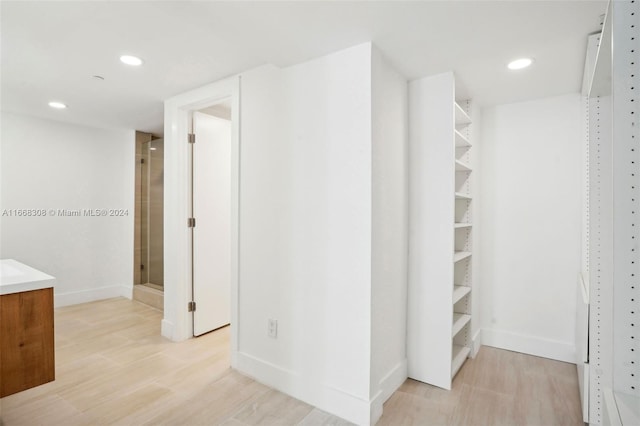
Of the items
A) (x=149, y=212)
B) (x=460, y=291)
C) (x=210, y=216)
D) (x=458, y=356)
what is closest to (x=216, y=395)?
(x=210, y=216)

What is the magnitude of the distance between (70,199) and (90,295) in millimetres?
1275

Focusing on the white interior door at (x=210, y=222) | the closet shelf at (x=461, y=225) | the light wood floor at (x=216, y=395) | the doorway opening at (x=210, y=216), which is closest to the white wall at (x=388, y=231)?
the light wood floor at (x=216, y=395)

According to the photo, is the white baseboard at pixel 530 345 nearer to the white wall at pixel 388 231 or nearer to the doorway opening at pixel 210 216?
the white wall at pixel 388 231

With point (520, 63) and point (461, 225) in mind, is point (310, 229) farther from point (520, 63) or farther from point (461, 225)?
point (520, 63)

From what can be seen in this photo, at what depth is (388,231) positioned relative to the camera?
2.19m

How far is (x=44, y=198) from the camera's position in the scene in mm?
3996

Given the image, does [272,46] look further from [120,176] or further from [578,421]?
[120,176]

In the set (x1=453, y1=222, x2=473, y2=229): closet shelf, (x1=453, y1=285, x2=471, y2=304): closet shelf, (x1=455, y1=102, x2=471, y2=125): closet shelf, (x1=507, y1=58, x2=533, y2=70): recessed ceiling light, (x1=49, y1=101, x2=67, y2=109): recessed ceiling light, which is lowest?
(x1=453, y1=285, x2=471, y2=304): closet shelf

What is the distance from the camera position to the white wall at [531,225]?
2828 millimetres

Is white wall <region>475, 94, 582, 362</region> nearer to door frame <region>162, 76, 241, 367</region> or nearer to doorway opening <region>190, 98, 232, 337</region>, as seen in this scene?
doorway opening <region>190, 98, 232, 337</region>

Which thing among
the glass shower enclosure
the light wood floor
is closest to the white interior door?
the light wood floor

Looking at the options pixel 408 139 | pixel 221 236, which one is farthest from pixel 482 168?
pixel 221 236

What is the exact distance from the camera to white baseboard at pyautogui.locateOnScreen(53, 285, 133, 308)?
4164 mm

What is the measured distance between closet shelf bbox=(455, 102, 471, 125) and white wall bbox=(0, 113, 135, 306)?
409 cm
